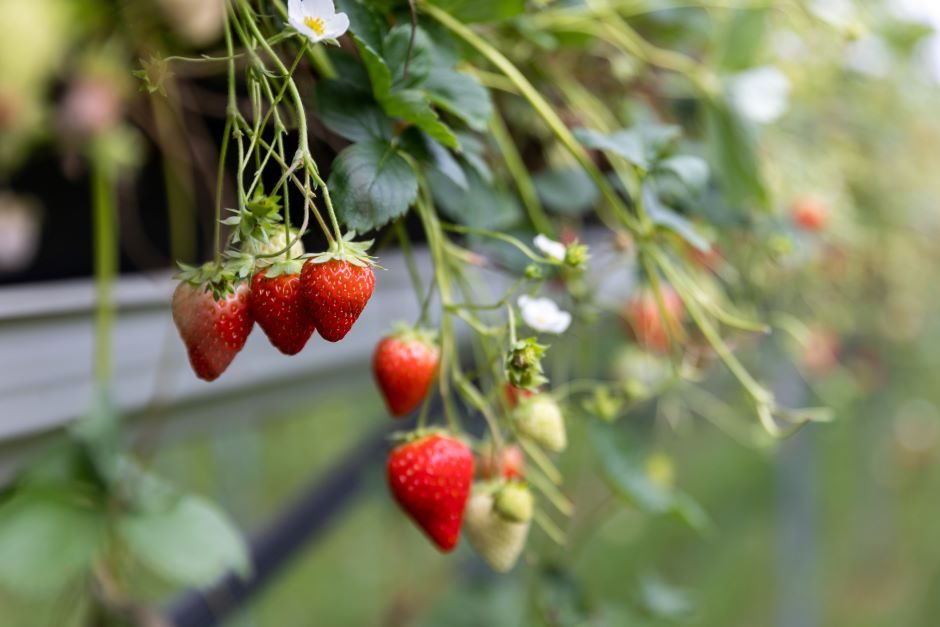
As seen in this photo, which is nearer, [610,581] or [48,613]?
[48,613]

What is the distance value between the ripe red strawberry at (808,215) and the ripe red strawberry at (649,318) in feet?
0.42

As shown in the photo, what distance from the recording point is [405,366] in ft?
1.16

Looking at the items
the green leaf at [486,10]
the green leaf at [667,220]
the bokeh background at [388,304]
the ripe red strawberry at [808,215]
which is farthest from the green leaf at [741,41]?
the green leaf at [486,10]

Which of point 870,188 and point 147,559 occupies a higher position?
point 147,559

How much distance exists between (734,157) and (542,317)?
1.06 feet

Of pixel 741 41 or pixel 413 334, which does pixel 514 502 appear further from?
pixel 741 41

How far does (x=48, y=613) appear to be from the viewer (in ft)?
3.20

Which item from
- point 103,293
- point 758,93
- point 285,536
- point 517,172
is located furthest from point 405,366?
point 285,536

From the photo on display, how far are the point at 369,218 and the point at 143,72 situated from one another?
0.08 meters

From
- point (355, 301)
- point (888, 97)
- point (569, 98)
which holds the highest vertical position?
point (355, 301)

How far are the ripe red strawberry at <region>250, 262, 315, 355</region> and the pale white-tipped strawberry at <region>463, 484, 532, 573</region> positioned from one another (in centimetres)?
16

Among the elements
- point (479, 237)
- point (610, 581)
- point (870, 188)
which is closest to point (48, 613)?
point (479, 237)

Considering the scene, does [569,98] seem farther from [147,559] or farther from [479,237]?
[147,559]

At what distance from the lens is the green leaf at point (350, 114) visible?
31cm
